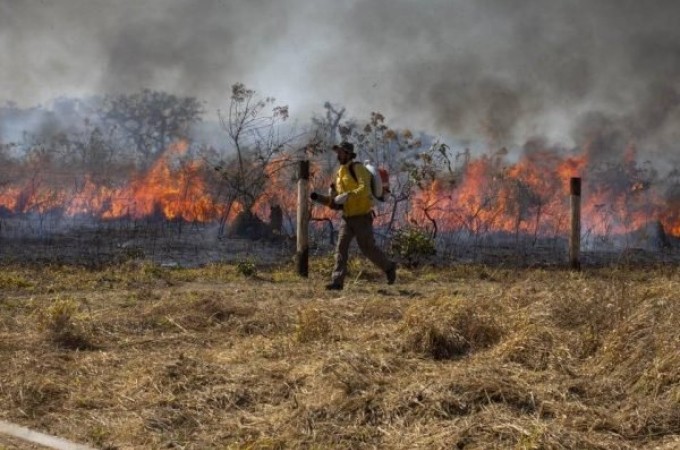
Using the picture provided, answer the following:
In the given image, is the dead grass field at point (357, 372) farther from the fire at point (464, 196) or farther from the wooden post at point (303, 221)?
the fire at point (464, 196)

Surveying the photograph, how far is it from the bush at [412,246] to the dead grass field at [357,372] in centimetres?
409

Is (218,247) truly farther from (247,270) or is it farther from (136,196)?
(136,196)

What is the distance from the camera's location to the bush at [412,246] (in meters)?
11.5

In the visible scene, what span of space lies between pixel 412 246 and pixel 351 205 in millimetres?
2647

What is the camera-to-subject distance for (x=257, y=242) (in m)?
14.0

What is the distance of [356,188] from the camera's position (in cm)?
899

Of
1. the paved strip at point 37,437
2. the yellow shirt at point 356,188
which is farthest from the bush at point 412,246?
the paved strip at point 37,437

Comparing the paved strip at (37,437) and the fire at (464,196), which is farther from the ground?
the fire at (464,196)

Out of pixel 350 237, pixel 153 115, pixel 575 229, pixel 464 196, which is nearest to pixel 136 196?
pixel 464 196

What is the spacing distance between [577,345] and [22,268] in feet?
25.6

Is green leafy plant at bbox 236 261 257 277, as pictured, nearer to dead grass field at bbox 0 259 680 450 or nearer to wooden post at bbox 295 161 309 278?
wooden post at bbox 295 161 309 278

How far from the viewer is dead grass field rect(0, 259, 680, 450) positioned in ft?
12.7

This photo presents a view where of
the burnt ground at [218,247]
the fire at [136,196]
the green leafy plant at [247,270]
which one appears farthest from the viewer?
the fire at [136,196]

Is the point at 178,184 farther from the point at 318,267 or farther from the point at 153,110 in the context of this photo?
the point at 153,110
